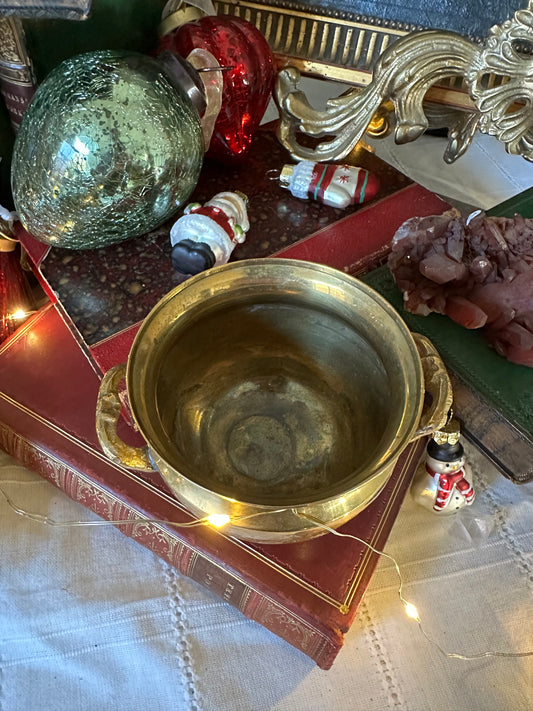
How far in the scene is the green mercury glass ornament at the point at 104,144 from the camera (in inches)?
20.9

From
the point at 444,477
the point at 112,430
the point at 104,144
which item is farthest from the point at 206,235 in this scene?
the point at 444,477

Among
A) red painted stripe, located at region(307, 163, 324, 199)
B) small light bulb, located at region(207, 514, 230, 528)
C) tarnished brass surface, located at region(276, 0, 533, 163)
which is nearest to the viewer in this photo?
small light bulb, located at region(207, 514, 230, 528)

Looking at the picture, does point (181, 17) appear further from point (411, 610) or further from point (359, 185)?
point (411, 610)

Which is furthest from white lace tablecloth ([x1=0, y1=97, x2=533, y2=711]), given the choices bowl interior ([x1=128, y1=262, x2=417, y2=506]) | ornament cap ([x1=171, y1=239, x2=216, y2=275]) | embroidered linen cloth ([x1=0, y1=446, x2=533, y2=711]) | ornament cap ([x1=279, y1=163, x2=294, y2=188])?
ornament cap ([x1=279, y1=163, x2=294, y2=188])

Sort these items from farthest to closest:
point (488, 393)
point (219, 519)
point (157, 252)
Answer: point (157, 252)
point (488, 393)
point (219, 519)

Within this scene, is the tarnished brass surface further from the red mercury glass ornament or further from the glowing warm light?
the glowing warm light

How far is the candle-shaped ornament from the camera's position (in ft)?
2.25

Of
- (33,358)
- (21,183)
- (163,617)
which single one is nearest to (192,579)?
(163,617)

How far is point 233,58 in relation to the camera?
63cm

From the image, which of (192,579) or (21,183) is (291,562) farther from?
(21,183)

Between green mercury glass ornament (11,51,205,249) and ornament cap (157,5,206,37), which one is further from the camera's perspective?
ornament cap (157,5,206,37)

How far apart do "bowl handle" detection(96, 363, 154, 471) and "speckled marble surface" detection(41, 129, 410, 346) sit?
4.7 inches

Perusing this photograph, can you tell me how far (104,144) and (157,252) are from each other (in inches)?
5.7

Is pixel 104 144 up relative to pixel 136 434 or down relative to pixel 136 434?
up
